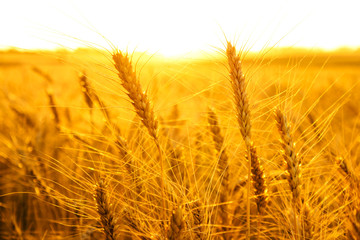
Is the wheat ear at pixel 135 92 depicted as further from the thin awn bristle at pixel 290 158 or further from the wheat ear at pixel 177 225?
the thin awn bristle at pixel 290 158

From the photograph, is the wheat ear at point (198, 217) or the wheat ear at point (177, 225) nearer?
the wheat ear at point (177, 225)

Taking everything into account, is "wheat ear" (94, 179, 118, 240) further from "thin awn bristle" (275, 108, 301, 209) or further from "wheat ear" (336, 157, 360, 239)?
"wheat ear" (336, 157, 360, 239)

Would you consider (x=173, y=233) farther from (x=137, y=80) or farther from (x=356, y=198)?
(x=356, y=198)

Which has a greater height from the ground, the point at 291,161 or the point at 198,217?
the point at 291,161

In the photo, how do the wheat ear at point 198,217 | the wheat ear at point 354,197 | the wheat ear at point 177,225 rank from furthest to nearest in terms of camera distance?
the wheat ear at point 198,217
the wheat ear at point 354,197
the wheat ear at point 177,225

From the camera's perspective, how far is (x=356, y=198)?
120cm

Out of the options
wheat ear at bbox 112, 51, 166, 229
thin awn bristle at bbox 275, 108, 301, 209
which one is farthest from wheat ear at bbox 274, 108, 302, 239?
wheat ear at bbox 112, 51, 166, 229

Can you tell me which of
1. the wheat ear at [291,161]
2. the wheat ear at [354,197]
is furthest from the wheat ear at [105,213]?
the wheat ear at [354,197]

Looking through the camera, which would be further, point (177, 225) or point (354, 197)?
point (354, 197)

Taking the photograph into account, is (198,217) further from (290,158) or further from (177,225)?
(290,158)

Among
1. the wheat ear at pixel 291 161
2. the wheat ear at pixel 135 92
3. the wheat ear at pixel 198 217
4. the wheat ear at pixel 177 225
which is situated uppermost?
the wheat ear at pixel 135 92

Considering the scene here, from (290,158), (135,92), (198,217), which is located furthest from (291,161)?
(135,92)

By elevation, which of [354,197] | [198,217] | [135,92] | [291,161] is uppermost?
[135,92]

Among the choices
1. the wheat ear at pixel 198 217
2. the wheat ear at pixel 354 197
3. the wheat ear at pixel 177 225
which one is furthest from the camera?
the wheat ear at pixel 198 217
